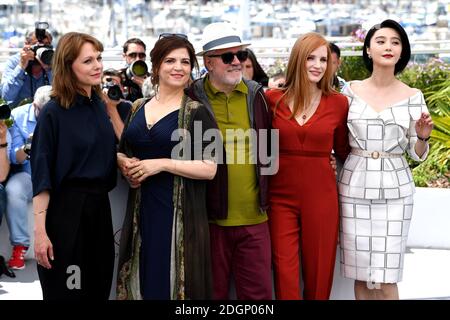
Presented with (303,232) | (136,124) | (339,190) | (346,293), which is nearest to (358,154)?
(339,190)

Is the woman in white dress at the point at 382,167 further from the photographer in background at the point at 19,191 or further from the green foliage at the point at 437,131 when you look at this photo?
the green foliage at the point at 437,131

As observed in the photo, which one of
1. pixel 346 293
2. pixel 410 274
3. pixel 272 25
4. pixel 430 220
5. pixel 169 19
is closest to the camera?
pixel 346 293

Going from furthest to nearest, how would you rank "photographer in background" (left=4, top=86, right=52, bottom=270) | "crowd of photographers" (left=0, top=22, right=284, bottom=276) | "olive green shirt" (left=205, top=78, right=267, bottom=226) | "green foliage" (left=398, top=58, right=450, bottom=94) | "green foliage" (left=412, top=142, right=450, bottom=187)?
"green foliage" (left=398, top=58, right=450, bottom=94) → "green foliage" (left=412, top=142, right=450, bottom=187) → "photographer in background" (left=4, top=86, right=52, bottom=270) → "crowd of photographers" (left=0, top=22, right=284, bottom=276) → "olive green shirt" (left=205, top=78, right=267, bottom=226)

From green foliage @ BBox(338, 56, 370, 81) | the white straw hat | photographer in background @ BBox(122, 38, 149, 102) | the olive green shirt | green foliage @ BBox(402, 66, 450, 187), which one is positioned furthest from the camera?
green foliage @ BBox(338, 56, 370, 81)

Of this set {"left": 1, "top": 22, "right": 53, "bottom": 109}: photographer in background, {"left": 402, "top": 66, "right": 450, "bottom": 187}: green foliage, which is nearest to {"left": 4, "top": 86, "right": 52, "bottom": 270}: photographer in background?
{"left": 1, "top": 22, "right": 53, "bottom": 109}: photographer in background

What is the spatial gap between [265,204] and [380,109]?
84cm

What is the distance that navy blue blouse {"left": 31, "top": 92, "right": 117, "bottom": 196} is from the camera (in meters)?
4.12

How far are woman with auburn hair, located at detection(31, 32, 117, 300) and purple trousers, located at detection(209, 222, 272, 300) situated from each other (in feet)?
2.03

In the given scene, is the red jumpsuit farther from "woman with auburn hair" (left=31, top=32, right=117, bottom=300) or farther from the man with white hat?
"woman with auburn hair" (left=31, top=32, right=117, bottom=300)

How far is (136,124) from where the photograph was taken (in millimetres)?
4289

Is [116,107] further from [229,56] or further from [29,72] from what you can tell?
[29,72]

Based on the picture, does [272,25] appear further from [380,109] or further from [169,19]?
[380,109]

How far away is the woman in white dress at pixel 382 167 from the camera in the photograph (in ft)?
15.1

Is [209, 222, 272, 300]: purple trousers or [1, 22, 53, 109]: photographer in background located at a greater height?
[1, 22, 53, 109]: photographer in background
